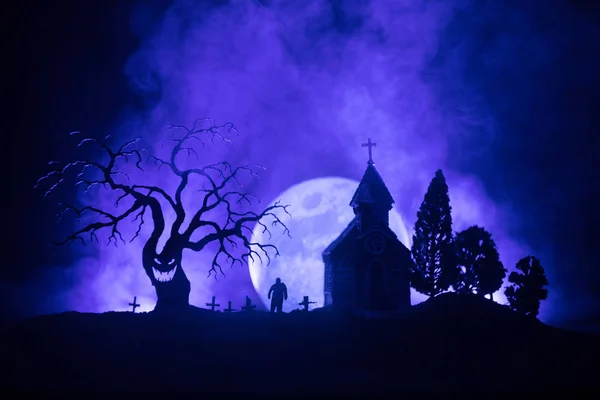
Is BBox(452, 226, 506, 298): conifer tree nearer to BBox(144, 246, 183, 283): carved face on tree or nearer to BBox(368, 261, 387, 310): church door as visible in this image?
BBox(368, 261, 387, 310): church door

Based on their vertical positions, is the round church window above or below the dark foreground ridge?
above

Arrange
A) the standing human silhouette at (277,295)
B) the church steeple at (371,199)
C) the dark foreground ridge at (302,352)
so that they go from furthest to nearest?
1. the church steeple at (371,199)
2. the standing human silhouette at (277,295)
3. the dark foreground ridge at (302,352)

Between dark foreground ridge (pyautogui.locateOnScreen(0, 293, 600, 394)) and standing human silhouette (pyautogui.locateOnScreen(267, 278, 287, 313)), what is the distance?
4.05m

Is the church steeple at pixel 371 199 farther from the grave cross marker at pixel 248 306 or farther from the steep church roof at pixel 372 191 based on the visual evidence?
the grave cross marker at pixel 248 306

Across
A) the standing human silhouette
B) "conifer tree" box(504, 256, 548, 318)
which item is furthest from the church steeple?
"conifer tree" box(504, 256, 548, 318)

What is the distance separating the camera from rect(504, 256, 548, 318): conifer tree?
4297 cm

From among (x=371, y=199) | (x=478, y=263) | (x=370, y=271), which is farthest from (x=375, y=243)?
(x=478, y=263)

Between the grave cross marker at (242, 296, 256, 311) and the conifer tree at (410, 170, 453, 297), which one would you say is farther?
the conifer tree at (410, 170, 453, 297)

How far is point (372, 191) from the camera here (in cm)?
3412

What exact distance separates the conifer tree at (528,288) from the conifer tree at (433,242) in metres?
10.6

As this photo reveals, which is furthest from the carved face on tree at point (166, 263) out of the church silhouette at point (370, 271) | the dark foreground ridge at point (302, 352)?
the church silhouette at point (370, 271)

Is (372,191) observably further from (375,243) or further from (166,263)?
(166,263)

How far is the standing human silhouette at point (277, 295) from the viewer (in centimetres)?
2605

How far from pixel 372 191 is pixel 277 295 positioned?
1366 cm
